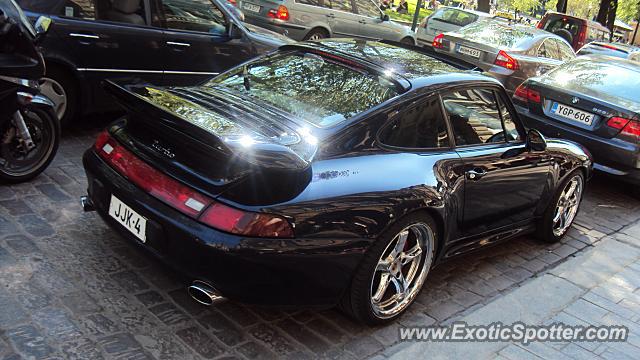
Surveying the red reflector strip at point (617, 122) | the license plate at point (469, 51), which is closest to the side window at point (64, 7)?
the red reflector strip at point (617, 122)

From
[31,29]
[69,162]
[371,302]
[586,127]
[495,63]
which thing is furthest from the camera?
[495,63]

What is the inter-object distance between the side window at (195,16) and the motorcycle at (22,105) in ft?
5.60

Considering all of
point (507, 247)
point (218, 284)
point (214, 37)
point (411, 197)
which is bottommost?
point (507, 247)

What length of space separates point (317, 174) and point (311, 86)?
2.95 feet

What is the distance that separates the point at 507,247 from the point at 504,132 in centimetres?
121

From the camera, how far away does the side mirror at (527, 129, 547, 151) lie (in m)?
4.65

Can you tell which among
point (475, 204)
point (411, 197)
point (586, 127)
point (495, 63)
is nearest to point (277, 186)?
point (411, 197)

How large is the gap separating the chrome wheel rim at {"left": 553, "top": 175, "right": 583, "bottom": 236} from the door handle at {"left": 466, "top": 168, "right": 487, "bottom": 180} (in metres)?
1.53

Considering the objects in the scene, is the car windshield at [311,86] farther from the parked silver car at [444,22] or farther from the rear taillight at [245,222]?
the parked silver car at [444,22]

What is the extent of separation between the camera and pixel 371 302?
3.45m

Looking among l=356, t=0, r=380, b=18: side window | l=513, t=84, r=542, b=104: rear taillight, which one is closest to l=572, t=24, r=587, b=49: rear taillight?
l=356, t=0, r=380, b=18: side window

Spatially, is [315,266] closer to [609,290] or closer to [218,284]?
[218,284]

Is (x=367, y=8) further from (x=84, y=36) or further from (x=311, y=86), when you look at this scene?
(x=311, y=86)

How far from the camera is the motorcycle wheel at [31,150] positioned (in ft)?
14.8
